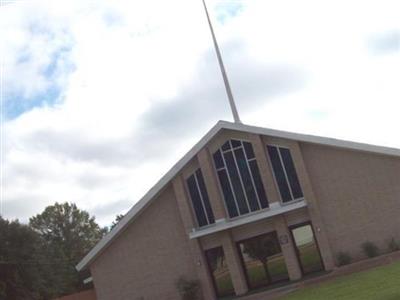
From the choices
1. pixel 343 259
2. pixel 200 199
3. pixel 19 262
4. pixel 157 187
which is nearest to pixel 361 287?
pixel 343 259

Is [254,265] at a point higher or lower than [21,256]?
lower

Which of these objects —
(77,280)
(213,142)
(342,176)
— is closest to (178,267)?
(213,142)

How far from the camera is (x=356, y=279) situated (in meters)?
21.0

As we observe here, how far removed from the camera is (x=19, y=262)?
155 feet

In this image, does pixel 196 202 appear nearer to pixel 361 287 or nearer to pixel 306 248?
pixel 306 248

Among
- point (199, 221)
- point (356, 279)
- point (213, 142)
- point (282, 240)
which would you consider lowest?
point (356, 279)

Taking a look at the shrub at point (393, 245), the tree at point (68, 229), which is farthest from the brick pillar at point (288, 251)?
the tree at point (68, 229)

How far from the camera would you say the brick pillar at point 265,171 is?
83.2 feet

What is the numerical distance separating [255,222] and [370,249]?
4.72 m

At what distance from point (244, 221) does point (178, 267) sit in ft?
12.5

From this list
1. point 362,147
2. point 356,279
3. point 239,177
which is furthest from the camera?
point 239,177

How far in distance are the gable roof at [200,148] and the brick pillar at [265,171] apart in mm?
564

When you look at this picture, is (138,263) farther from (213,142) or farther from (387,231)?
(387,231)

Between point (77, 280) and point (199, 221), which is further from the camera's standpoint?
point (77, 280)
